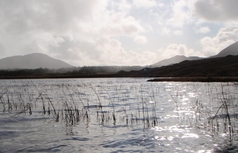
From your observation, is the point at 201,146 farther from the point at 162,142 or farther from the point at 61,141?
the point at 61,141

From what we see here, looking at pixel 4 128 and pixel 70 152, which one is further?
pixel 4 128

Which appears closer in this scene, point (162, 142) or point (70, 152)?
point (70, 152)

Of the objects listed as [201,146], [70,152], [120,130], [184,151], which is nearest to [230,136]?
[201,146]

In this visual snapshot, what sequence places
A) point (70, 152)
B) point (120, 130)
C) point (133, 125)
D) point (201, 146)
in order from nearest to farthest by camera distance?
1. point (70, 152)
2. point (201, 146)
3. point (120, 130)
4. point (133, 125)

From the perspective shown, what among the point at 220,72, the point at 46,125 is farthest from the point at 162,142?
the point at 220,72

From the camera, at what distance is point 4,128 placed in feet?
50.4

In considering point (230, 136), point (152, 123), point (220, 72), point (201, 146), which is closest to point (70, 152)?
point (201, 146)

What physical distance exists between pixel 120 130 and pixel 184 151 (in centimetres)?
492

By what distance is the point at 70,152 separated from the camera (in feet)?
34.9

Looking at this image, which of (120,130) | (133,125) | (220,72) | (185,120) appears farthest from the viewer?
(220,72)

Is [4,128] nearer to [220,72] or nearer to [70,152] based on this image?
[70,152]

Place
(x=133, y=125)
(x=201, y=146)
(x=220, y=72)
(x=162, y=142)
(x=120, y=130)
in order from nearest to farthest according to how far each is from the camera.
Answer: (x=201, y=146) < (x=162, y=142) < (x=120, y=130) < (x=133, y=125) < (x=220, y=72)

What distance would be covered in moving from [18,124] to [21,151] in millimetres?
6575

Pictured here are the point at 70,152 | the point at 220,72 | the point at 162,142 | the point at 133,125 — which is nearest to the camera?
the point at 70,152
